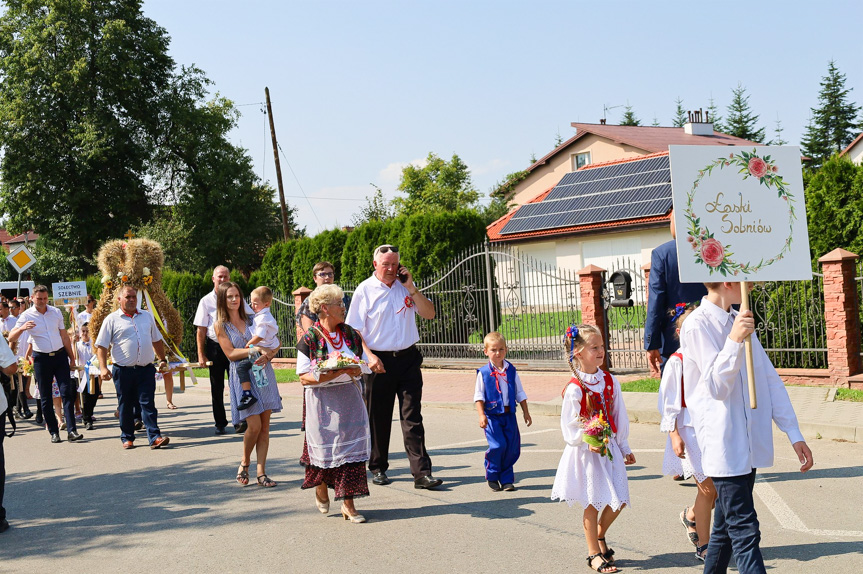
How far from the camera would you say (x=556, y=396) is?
40.1 ft

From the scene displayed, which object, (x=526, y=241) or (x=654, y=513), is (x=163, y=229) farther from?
(x=654, y=513)

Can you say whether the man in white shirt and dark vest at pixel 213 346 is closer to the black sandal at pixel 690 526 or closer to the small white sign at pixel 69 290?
the black sandal at pixel 690 526

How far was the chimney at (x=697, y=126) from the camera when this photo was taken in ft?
160

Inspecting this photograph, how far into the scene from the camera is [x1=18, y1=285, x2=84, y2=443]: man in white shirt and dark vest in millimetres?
10914

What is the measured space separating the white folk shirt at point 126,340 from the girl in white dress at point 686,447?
684 centimetres

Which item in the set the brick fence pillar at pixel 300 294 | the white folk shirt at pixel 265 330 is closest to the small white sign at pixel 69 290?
the brick fence pillar at pixel 300 294

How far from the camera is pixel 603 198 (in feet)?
115

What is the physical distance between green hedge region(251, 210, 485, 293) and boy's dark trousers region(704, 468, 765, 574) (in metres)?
14.7

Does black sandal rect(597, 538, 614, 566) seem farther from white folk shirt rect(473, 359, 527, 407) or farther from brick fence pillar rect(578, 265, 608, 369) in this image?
brick fence pillar rect(578, 265, 608, 369)

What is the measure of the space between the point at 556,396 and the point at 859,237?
5.22 metres

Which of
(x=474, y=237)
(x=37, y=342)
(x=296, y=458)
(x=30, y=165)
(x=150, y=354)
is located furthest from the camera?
(x=30, y=165)

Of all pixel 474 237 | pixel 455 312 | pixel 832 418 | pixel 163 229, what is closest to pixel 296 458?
pixel 832 418

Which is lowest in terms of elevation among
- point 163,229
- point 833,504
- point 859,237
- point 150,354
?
point 833,504

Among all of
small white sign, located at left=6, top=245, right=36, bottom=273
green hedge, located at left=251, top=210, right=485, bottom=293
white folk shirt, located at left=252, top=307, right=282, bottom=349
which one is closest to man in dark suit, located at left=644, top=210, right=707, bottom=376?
white folk shirt, located at left=252, top=307, right=282, bottom=349
